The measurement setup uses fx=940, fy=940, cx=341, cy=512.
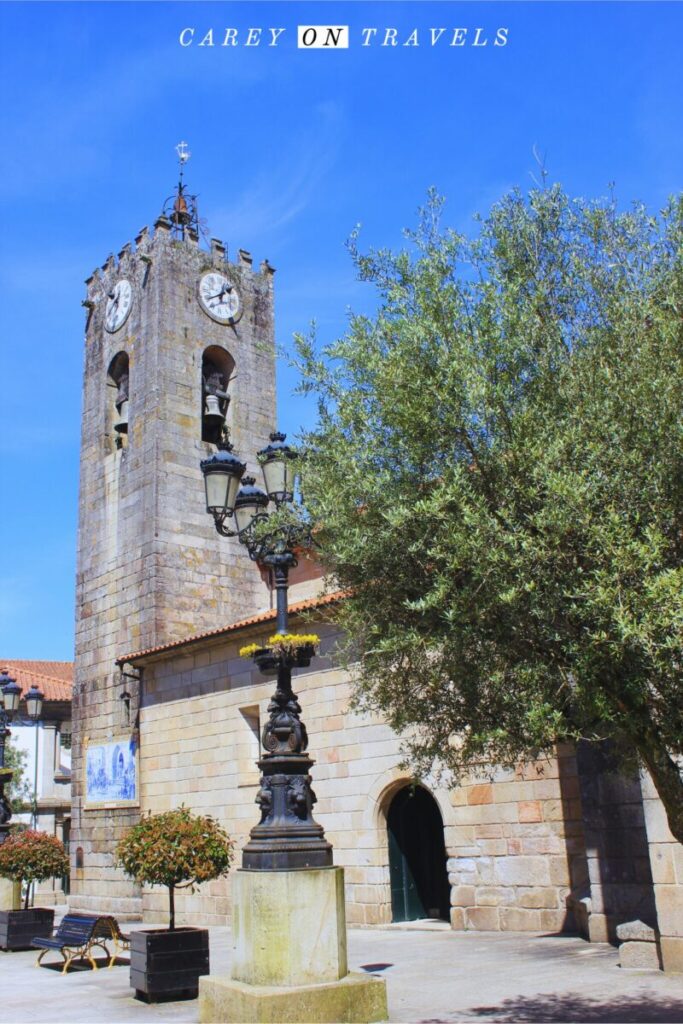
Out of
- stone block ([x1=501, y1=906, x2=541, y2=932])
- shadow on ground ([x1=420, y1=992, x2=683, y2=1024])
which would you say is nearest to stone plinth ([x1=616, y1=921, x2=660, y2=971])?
shadow on ground ([x1=420, y1=992, x2=683, y2=1024])

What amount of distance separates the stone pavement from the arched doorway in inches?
88.1

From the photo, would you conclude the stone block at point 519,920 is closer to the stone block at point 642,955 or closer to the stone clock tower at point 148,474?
the stone block at point 642,955

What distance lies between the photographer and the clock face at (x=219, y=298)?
1027 inches

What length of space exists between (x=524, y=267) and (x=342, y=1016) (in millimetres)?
6174

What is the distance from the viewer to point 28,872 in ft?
49.5

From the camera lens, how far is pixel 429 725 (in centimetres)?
714

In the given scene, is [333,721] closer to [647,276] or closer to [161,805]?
[161,805]

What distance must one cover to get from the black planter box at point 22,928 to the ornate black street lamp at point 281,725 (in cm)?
880

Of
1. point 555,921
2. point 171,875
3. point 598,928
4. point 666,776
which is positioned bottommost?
point 555,921

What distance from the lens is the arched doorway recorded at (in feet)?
51.2

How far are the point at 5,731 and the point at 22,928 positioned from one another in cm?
463

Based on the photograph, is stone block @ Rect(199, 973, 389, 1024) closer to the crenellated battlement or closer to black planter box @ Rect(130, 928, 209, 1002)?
black planter box @ Rect(130, 928, 209, 1002)

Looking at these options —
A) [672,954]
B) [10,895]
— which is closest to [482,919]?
[672,954]

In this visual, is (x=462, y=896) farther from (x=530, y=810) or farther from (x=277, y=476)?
(x=277, y=476)
